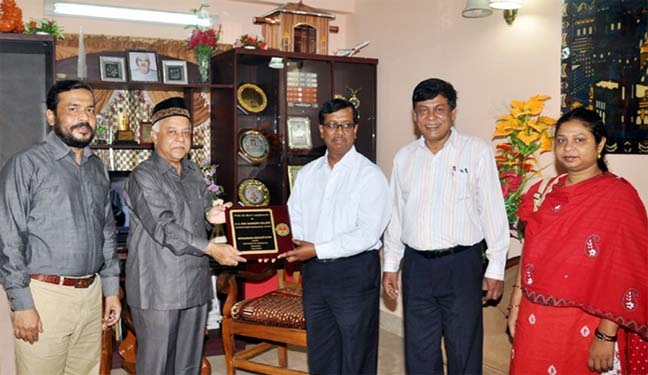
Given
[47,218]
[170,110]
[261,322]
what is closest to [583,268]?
[170,110]

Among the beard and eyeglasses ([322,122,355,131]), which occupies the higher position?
eyeglasses ([322,122,355,131])

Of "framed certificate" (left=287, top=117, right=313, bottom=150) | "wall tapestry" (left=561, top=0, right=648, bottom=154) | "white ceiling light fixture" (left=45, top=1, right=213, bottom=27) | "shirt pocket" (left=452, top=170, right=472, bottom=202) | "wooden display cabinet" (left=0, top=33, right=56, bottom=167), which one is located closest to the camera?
"shirt pocket" (left=452, top=170, right=472, bottom=202)

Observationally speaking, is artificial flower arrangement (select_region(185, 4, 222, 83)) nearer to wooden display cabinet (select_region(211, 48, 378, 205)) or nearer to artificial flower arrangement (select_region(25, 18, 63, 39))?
wooden display cabinet (select_region(211, 48, 378, 205))

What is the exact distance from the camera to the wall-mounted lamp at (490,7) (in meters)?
3.81

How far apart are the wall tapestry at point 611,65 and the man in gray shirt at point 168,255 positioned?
208 centimetres

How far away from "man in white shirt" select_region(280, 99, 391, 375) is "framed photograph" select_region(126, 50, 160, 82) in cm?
206

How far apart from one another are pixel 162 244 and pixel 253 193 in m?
2.30

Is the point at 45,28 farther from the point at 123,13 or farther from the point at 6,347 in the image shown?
the point at 6,347

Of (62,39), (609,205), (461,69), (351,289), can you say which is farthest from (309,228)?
(62,39)

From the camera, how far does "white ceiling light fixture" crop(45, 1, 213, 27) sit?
461 centimetres

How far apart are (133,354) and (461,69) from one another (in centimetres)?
281

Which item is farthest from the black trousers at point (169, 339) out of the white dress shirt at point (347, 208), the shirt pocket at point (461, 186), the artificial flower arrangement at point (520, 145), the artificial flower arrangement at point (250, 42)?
the artificial flower arrangement at point (250, 42)

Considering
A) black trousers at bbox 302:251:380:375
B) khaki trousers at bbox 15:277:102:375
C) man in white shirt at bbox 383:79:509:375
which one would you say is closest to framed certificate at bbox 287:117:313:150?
black trousers at bbox 302:251:380:375

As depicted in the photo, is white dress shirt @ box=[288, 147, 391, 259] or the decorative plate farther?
the decorative plate
